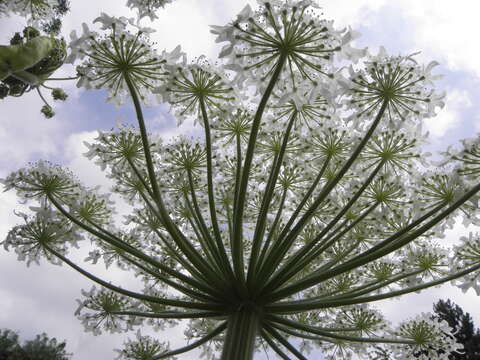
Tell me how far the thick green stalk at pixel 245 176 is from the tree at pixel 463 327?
46.9 meters

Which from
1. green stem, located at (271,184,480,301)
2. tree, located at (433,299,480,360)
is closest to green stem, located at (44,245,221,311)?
green stem, located at (271,184,480,301)

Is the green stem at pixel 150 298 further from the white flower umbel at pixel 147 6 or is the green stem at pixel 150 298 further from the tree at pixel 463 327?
the tree at pixel 463 327

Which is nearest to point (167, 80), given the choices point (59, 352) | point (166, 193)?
point (166, 193)

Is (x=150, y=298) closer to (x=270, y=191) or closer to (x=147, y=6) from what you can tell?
(x=270, y=191)

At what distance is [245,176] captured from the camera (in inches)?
262

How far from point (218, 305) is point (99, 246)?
4.85m

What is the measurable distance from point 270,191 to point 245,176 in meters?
0.77

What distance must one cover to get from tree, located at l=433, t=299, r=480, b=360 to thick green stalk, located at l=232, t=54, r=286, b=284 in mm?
46854

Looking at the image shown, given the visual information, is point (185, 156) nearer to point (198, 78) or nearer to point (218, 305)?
point (198, 78)

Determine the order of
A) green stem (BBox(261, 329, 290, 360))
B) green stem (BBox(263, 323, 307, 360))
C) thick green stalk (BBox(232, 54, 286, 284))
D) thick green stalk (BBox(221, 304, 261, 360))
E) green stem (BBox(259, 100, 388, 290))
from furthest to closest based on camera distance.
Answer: green stem (BBox(261, 329, 290, 360)) → green stem (BBox(263, 323, 307, 360)) → green stem (BBox(259, 100, 388, 290)) → thick green stalk (BBox(221, 304, 261, 360)) → thick green stalk (BBox(232, 54, 286, 284))

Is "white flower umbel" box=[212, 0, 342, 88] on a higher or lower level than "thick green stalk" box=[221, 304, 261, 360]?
higher

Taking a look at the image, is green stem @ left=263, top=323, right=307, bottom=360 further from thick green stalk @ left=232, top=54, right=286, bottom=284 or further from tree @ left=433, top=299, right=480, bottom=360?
tree @ left=433, top=299, right=480, bottom=360

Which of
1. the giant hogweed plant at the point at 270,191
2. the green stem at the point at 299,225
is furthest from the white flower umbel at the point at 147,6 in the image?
the green stem at the point at 299,225

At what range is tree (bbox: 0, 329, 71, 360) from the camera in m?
56.2
